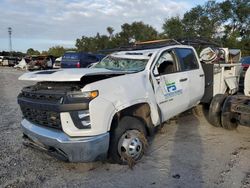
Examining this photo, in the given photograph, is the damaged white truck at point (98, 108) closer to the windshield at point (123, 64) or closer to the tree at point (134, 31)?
the windshield at point (123, 64)

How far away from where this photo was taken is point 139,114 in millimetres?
5172

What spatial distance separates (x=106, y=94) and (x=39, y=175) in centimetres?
158

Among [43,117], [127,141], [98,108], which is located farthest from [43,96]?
[127,141]

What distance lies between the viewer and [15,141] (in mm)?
6203

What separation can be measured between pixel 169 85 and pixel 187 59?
1.17 metres

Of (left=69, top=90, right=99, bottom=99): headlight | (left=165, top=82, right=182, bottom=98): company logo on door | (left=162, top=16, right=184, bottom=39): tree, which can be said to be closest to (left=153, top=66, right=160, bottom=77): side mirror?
(left=165, top=82, right=182, bottom=98): company logo on door

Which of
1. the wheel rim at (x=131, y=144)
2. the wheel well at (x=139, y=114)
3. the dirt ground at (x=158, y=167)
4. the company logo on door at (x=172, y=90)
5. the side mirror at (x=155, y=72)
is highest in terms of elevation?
the side mirror at (x=155, y=72)

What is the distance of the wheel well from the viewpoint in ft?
15.5

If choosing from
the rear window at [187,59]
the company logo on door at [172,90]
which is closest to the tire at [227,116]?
the rear window at [187,59]

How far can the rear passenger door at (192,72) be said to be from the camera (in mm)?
6512

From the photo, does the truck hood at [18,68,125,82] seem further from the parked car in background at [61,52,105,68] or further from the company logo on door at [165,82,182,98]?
the parked car in background at [61,52,105,68]

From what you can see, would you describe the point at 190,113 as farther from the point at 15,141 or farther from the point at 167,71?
the point at 15,141

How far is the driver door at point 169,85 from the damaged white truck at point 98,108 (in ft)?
0.06

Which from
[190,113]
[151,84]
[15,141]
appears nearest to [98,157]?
[151,84]
